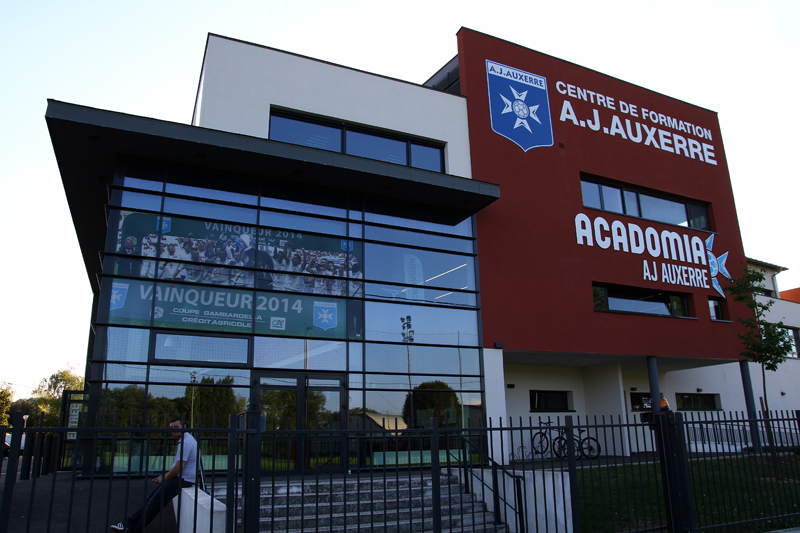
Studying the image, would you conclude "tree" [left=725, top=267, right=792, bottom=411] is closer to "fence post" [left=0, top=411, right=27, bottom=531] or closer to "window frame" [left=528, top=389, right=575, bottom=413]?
"window frame" [left=528, top=389, right=575, bottom=413]

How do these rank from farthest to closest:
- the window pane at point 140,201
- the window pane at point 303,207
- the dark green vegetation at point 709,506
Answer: the window pane at point 303,207 → the window pane at point 140,201 → the dark green vegetation at point 709,506

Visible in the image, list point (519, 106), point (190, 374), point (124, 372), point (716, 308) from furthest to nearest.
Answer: point (716, 308) → point (519, 106) → point (190, 374) → point (124, 372)

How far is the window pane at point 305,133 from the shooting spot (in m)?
13.8

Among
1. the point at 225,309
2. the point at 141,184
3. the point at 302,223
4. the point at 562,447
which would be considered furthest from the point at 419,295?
the point at 141,184

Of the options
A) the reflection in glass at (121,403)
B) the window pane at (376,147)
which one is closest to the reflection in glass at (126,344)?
the reflection in glass at (121,403)

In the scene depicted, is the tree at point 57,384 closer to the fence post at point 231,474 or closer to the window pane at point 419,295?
the window pane at point 419,295

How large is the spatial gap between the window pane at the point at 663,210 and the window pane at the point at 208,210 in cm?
1246

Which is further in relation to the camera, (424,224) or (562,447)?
→ (562,447)

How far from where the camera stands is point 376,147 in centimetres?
1489

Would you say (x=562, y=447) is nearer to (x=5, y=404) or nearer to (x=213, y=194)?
(x=213, y=194)

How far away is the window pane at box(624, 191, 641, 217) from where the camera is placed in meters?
18.5

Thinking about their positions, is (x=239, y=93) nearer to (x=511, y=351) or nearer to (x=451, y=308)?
(x=451, y=308)

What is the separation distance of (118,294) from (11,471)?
7414 mm

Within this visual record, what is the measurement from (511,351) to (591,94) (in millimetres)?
8955
